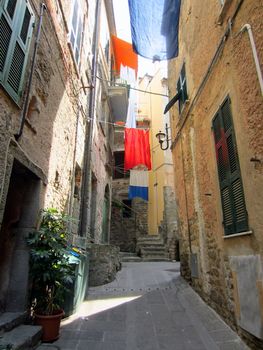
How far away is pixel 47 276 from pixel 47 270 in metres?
0.11

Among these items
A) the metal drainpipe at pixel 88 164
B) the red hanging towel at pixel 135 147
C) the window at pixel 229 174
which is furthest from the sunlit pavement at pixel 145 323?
the red hanging towel at pixel 135 147

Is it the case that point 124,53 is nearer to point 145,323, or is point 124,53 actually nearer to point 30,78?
point 30,78

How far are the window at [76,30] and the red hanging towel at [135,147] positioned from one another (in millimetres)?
6180

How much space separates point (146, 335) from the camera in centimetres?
354

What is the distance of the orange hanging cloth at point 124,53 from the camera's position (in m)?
12.4

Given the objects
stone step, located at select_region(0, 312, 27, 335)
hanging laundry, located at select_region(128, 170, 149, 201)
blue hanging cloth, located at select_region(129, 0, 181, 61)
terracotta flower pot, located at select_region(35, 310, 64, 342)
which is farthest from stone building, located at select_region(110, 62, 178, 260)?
stone step, located at select_region(0, 312, 27, 335)

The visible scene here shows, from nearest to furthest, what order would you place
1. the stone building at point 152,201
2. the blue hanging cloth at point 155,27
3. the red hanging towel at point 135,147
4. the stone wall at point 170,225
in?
the blue hanging cloth at point 155,27 → the stone wall at point 170,225 → the red hanging towel at point 135,147 → the stone building at point 152,201

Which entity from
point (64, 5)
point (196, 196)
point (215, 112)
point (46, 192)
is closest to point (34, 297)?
point (46, 192)

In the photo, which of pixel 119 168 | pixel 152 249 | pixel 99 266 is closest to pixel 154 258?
pixel 152 249

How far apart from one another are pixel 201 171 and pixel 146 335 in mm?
2985

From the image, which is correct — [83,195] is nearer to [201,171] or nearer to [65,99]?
[65,99]

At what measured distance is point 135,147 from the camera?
42.4 feet

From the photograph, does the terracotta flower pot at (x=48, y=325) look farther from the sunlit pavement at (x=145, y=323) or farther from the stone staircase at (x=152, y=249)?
the stone staircase at (x=152, y=249)

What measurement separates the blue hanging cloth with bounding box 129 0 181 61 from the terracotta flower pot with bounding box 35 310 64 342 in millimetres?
5698
